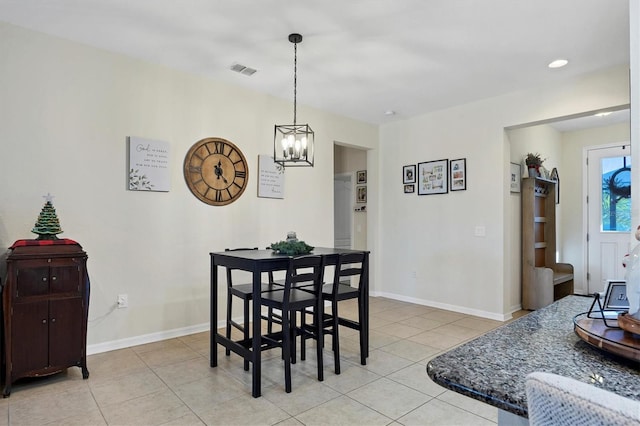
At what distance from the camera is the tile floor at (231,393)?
218 centimetres

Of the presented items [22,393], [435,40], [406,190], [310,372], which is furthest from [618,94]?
[22,393]

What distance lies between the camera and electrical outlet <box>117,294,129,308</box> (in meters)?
3.34

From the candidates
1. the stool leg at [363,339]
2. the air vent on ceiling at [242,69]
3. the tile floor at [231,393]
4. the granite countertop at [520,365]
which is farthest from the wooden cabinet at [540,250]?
the granite countertop at [520,365]

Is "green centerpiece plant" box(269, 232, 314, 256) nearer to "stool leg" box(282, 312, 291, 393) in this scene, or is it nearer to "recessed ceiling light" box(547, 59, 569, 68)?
"stool leg" box(282, 312, 291, 393)

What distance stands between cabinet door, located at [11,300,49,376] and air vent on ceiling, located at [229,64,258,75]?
2574 millimetres

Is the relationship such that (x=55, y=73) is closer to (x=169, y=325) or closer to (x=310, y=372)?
(x=169, y=325)

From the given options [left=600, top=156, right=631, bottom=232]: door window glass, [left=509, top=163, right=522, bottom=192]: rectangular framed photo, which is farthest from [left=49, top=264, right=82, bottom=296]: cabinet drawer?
[left=600, top=156, right=631, bottom=232]: door window glass

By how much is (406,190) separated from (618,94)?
8.53 ft

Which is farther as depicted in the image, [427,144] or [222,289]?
[427,144]

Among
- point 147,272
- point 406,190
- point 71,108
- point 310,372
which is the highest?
point 71,108

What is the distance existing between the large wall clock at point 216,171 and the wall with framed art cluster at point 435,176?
245cm

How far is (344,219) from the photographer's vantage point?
675 cm

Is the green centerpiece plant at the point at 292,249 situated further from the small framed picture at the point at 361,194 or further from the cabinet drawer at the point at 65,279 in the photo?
the small framed picture at the point at 361,194

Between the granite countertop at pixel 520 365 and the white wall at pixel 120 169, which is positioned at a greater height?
the white wall at pixel 120 169
